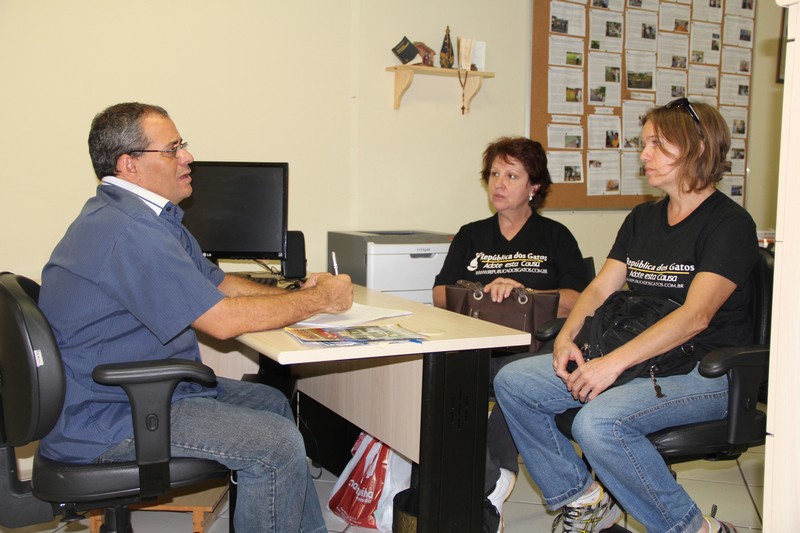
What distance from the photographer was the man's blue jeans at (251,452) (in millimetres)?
1694

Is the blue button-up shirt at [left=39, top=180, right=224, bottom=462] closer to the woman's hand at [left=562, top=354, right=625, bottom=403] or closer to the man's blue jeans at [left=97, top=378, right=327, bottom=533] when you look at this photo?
the man's blue jeans at [left=97, top=378, right=327, bottom=533]

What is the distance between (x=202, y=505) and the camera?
2.43 metres

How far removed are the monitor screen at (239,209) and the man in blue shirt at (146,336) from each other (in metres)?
1.04

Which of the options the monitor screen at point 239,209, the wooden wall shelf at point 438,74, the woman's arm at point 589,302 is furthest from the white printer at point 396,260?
the woman's arm at point 589,302

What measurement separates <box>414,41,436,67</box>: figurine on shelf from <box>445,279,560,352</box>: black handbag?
133 cm

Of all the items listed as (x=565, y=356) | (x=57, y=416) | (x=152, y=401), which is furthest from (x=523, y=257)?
(x=57, y=416)

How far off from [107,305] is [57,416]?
0.84 ft

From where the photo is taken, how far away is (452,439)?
76.2 inches

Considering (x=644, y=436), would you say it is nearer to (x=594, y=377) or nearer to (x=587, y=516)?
(x=594, y=377)

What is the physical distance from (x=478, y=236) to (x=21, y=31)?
6.14 feet

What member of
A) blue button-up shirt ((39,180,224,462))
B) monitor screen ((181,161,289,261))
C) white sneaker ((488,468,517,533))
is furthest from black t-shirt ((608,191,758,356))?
monitor screen ((181,161,289,261))

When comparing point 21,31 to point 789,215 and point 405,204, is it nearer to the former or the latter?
point 405,204

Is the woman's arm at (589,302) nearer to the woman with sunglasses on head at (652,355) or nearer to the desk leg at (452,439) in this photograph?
the woman with sunglasses on head at (652,355)

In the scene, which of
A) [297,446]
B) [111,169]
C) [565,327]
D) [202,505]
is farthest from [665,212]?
[202,505]
